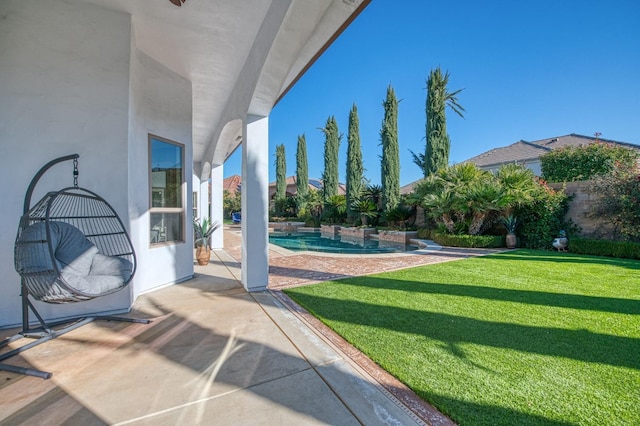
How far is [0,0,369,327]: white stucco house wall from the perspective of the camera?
3.32m

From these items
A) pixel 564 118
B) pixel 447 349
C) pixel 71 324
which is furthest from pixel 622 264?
Result: pixel 564 118

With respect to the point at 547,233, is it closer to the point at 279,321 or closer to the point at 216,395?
the point at 279,321

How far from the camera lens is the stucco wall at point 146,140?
4301 millimetres

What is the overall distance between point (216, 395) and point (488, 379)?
7.08ft

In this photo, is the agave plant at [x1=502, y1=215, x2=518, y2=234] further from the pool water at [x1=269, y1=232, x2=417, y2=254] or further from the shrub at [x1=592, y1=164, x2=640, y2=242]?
the pool water at [x1=269, y1=232, x2=417, y2=254]

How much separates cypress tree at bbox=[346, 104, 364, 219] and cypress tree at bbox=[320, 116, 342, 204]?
346 centimetres

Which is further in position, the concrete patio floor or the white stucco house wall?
the white stucco house wall

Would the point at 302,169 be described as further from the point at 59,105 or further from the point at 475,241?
the point at 59,105

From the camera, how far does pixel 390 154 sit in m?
17.5

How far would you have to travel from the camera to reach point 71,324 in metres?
3.37

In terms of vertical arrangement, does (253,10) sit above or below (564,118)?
below

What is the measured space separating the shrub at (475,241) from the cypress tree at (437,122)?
17.7 feet

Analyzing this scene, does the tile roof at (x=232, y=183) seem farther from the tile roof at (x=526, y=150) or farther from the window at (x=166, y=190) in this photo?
the window at (x=166, y=190)

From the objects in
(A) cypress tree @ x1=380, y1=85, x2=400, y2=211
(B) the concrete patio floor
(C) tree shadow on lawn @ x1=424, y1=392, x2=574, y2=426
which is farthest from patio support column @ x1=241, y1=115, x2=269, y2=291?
(A) cypress tree @ x1=380, y1=85, x2=400, y2=211
